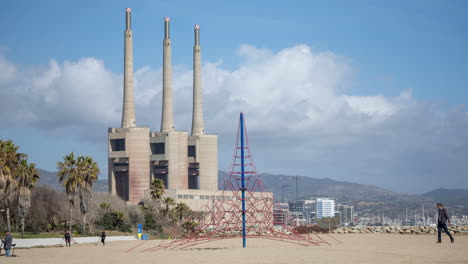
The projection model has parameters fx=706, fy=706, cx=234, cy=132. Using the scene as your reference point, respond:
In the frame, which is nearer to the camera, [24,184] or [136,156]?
[24,184]

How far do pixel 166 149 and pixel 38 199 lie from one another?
189ft

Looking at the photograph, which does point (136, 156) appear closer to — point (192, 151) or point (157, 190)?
point (192, 151)

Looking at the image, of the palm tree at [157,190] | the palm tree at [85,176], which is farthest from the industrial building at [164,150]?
the palm tree at [85,176]

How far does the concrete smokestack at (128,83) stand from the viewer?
13812 centimetres

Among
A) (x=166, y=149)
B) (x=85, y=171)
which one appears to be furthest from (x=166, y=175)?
(x=85, y=171)

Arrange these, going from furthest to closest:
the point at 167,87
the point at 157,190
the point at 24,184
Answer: the point at 167,87 → the point at 157,190 → the point at 24,184

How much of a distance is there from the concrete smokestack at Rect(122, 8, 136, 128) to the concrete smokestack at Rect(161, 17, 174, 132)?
22.6 ft

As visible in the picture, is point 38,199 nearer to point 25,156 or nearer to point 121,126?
point 25,156

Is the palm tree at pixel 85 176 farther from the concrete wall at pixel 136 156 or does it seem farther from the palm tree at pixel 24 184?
the concrete wall at pixel 136 156

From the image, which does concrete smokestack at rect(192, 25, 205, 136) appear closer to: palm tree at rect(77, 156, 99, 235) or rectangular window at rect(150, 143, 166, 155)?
rectangular window at rect(150, 143, 166, 155)

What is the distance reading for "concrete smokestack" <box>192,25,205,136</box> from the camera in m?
149

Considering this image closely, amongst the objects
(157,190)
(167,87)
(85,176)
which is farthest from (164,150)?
(85,176)

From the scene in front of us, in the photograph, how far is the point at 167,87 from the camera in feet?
468

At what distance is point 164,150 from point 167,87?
13.1 metres
